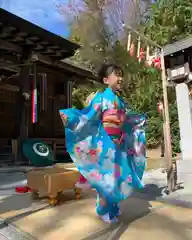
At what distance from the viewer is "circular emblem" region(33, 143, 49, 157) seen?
29.4 feet

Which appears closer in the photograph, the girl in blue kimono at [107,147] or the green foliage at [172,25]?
the girl in blue kimono at [107,147]

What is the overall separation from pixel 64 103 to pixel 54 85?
1.03m

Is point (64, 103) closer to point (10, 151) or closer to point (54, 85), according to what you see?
point (54, 85)

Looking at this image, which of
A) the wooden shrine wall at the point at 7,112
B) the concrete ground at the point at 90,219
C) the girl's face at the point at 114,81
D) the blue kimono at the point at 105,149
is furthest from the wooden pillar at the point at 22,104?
the blue kimono at the point at 105,149

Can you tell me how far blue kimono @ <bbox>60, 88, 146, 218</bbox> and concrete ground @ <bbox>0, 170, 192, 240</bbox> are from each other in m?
0.28

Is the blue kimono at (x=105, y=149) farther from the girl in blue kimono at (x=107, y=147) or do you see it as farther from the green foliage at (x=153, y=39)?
the green foliage at (x=153, y=39)

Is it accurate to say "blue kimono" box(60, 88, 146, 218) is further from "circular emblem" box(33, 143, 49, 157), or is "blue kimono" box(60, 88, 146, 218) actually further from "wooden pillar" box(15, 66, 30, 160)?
"wooden pillar" box(15, 66, 30, 160)

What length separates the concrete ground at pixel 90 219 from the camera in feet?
8.57

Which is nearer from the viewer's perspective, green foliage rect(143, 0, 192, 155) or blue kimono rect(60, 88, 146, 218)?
blue kimono rect(60, 88, 146, 218)

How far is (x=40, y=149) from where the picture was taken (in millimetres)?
9344

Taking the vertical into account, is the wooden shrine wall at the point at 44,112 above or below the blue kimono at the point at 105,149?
above

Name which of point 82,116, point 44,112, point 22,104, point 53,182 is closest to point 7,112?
point 22,104

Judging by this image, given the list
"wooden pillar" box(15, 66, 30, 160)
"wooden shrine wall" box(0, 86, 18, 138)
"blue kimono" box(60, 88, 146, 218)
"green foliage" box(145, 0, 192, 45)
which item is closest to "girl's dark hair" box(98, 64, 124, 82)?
"blue kimono" box(60, 88, 146, 218)

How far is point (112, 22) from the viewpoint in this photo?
2012 centimetres
